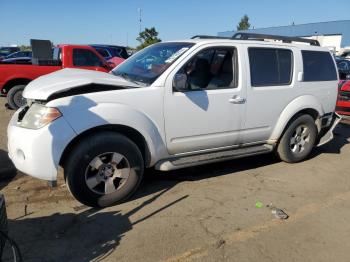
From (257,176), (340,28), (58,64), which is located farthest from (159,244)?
(340,28)

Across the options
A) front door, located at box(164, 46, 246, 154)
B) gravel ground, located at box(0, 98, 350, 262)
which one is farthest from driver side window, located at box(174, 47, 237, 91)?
gravel ground, located at box(0, 98, 350, 262)

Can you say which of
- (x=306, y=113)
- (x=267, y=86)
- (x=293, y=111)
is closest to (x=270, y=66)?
(x=267, y=86)

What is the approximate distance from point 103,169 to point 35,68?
21.6ft

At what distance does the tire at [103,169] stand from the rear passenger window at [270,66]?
2.01 meters

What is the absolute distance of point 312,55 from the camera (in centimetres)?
591

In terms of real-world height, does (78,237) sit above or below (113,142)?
below

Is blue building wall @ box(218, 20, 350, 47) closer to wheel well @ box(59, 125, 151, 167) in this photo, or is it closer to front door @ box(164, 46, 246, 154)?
front door @ box(164, 46, 246, 154)

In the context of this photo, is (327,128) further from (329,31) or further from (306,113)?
(329,31)

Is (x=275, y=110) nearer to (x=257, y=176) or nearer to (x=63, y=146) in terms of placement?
(x=257, y=176)

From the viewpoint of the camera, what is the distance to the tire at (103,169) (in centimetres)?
387

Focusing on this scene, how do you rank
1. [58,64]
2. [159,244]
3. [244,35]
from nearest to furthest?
1. [159,244]
2. [244,35]
3. [58,64]

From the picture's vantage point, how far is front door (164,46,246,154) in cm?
441

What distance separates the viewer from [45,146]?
12.0ft

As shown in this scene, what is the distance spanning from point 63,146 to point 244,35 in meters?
3.32
